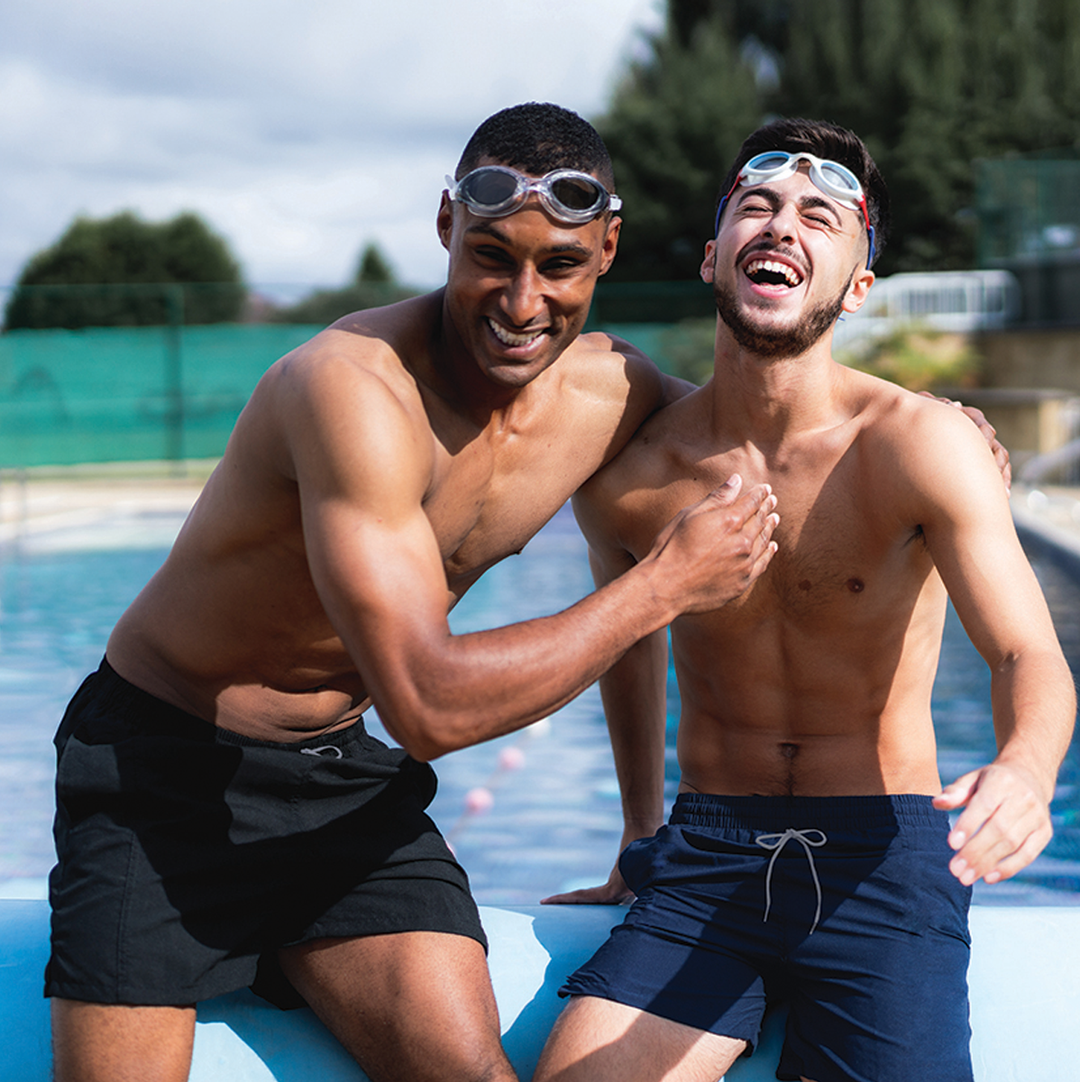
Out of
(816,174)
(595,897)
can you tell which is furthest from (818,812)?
(816,174)

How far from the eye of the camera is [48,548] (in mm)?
12094

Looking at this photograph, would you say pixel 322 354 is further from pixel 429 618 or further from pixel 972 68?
pixel 972 68

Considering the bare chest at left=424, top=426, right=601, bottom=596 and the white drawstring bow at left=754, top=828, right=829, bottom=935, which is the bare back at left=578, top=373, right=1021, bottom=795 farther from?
the bare chest at left=424, top=426, right=601, bottom=596

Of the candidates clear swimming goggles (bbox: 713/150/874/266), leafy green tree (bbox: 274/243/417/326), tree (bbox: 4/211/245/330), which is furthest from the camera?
tree (bbox: 4/211/245/330)

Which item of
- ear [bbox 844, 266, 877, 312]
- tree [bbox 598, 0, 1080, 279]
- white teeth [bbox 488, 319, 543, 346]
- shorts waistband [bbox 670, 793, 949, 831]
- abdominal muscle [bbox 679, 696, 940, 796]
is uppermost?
tree [bbox 598, 0, 1080, 279]

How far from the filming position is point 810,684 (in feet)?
8.01

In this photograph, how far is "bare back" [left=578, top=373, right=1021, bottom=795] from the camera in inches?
94.0

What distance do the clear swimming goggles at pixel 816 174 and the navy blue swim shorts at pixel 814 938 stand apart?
1.21 meters

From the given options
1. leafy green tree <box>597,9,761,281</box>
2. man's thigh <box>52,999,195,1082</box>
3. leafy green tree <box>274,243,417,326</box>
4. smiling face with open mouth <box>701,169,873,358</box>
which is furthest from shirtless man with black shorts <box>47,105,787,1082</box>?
leafy green tree <box>597,9,761,281</box>

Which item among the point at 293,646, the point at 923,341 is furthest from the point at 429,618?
the point at 923,341

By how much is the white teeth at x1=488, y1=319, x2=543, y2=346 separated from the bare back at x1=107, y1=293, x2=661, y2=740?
0.51ft

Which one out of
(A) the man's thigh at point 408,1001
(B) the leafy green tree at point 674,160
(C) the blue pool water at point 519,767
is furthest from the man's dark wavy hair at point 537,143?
(B) the leafy green tree at point 674,160

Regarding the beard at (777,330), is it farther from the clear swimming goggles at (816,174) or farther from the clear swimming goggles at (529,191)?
the clear swimming goggles at (529,191)

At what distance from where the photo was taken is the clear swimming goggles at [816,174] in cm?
249
